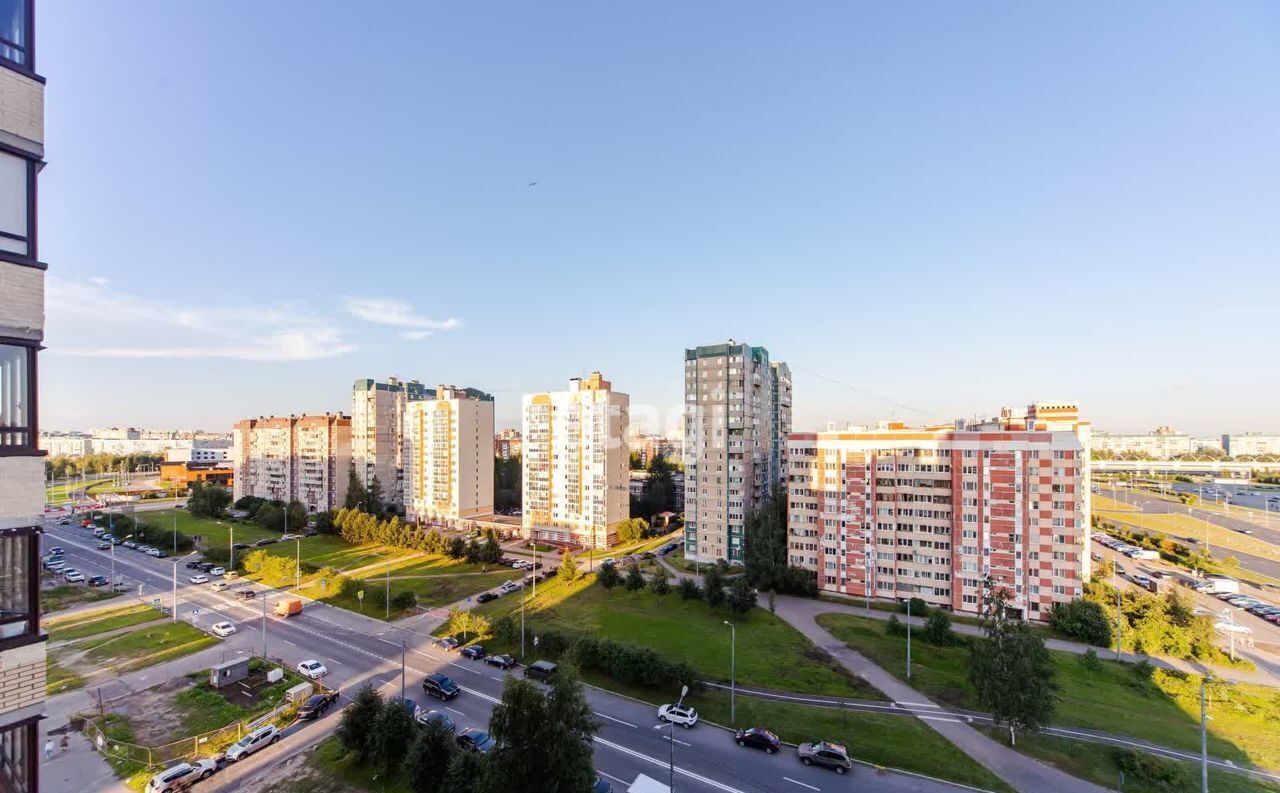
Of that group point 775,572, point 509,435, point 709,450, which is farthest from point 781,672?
point 509,435

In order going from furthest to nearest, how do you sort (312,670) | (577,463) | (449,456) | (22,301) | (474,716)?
(449,456) < (577,463) < (312,670) < (474,716) < (22,301)

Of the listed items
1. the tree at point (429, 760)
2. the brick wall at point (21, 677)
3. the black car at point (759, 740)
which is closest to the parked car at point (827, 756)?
the black car at point (759, 740)

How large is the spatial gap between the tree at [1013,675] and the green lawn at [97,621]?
5562cm

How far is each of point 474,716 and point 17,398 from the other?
24.4m

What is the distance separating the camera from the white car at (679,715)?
25641 millimetres

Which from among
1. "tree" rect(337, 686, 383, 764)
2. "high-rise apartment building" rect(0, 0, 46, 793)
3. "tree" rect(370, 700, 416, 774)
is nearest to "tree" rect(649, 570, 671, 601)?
"tree" rect(370, 700, 416, 774)

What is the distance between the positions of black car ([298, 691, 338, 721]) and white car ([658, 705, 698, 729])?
55.5 ft

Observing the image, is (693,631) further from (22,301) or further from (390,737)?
(22,301)

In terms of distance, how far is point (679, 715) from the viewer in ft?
84.7

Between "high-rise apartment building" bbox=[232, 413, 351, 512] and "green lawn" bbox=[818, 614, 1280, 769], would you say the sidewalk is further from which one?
"high-rise apartment building" bbox=[232, 413, 351, 512]

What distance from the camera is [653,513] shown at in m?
81.6

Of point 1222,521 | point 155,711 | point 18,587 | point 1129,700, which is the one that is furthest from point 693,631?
point 1222,521

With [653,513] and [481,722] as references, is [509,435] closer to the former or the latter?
[653,513]

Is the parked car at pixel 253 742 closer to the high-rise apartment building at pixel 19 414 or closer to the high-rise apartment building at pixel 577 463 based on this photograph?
the high-rise apartment building at pixel 19 414
